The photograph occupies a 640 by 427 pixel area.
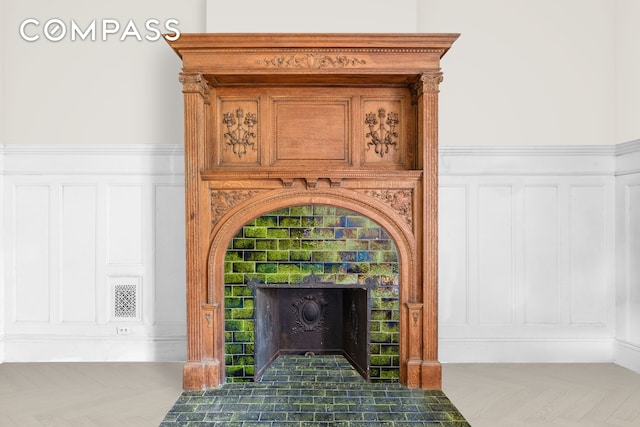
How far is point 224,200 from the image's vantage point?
3408 mm

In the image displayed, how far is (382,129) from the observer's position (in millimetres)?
3633

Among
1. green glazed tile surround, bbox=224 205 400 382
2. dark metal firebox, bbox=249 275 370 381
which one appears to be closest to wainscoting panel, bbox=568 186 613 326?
green glazed tile surround, bbox=224 205 400 382

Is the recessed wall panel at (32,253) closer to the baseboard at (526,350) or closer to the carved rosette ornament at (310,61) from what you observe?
the carved rosette ornament at (310,61)

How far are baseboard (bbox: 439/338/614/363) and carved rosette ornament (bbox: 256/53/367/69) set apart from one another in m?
2.45

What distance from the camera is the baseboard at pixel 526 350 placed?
13.0ft

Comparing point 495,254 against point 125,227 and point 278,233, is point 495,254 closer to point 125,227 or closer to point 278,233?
point 278,233

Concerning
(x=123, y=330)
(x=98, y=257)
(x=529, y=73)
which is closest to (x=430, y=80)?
(x=529, y=73)

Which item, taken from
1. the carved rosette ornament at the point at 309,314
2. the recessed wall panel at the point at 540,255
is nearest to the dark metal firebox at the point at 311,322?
the carved rosette ornament at the point at 309,314

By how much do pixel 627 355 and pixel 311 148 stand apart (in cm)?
316

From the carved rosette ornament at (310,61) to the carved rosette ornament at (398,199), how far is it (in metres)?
0.95

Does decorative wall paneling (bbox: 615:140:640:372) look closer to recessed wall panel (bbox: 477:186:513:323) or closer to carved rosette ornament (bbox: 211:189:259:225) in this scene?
recessed wall panel (bbox: 477:186:513:323)

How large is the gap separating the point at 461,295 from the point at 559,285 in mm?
860

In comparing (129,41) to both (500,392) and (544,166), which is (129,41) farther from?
(500,392)

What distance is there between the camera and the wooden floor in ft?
9.45
